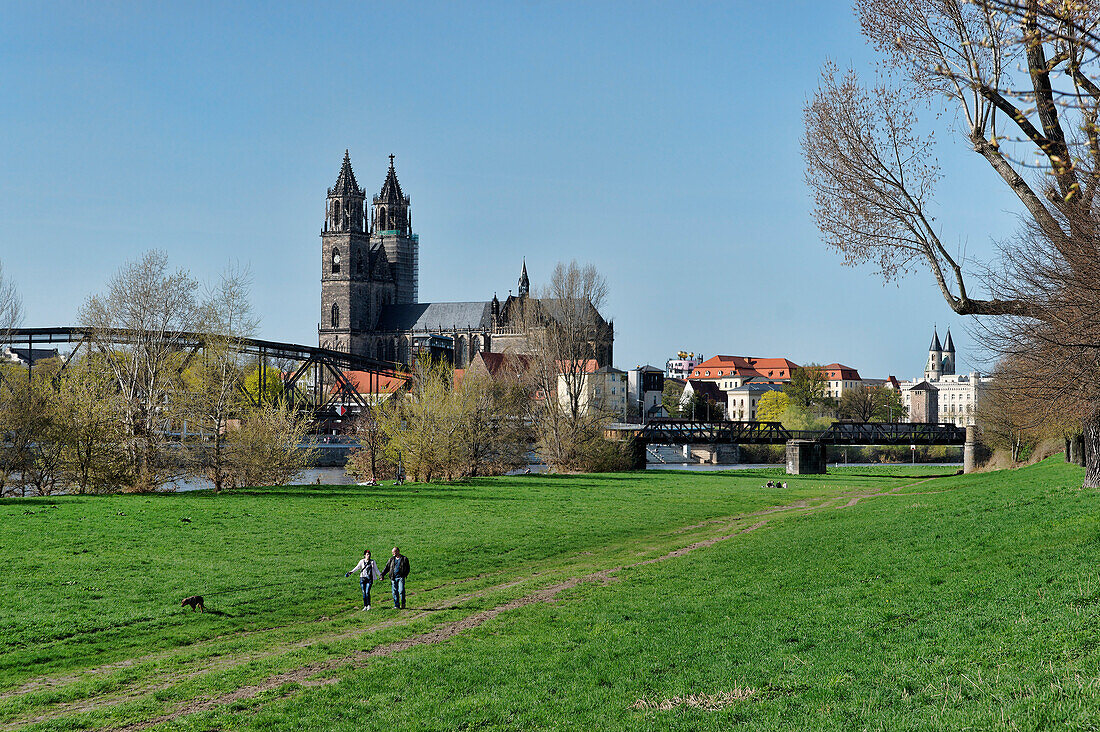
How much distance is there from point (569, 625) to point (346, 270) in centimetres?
17370

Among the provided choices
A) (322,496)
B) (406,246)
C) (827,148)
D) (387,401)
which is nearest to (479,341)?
(406,246)

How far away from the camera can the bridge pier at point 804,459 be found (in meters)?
75.5

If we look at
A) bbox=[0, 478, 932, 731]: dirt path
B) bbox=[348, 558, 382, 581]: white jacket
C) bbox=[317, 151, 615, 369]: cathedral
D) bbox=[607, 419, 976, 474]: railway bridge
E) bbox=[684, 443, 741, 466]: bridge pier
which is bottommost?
bbox=[684, 443, 741, 466]: bridge pier

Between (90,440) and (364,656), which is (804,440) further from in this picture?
(364,656)

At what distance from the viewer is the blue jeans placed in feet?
65.7

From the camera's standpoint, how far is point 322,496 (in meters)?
42.9

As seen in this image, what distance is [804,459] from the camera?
76000 mm

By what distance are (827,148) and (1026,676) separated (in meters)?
11.4

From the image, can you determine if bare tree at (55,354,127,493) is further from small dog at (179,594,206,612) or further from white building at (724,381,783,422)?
white building at (724,381,783,422)

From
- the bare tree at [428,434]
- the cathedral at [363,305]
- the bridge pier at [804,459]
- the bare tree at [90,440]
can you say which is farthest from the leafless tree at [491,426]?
the cathedral at [363,305]

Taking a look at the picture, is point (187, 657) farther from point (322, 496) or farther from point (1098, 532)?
point (322, 496)

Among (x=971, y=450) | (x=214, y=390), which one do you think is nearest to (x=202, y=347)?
(x=214, y=390)

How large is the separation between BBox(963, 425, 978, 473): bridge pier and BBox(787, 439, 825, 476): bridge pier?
1069 cm

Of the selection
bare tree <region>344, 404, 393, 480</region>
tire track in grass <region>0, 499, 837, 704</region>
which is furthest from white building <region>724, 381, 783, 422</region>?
tire track in grass <region>0, 499, 837, 704</region>
